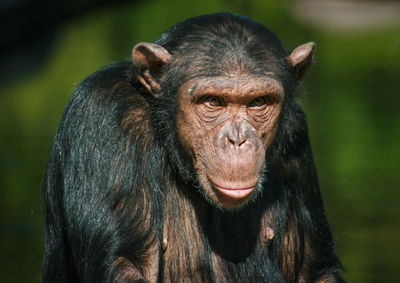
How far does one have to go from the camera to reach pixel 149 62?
21.2 ft

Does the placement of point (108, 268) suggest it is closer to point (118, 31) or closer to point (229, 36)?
point (229, 36)

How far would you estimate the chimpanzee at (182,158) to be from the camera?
6.24m

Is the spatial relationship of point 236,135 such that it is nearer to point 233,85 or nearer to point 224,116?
point 224,116

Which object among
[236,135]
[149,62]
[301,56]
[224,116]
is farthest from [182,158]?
[301,56]

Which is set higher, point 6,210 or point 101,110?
point 101,110

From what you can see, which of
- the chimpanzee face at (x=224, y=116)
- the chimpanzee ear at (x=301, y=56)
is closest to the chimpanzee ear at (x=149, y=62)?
the chimpanzee face at (x=224, y=116)

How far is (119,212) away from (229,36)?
1.40m

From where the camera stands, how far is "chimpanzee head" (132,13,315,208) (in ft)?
19.9

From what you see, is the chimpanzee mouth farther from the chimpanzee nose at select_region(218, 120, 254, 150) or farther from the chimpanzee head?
the chimpanzee nose at select_region(218, 120, 254, 150)

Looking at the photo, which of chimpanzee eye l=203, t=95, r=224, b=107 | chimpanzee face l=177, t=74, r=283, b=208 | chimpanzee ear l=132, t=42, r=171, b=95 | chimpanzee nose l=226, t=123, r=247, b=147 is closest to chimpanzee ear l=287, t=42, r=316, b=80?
chimpanzee face l=177, t=74, r=283, b=208

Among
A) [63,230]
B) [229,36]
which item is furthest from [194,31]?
[63,230]

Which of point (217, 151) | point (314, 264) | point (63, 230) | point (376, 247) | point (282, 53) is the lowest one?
point (376, 247)

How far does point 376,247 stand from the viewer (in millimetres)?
10328

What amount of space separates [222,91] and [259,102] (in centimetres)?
30
